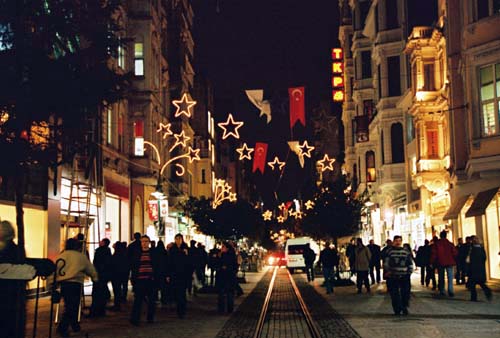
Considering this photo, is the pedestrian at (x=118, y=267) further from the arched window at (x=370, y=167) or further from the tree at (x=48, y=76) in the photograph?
the arched window at (x=370, y=167)

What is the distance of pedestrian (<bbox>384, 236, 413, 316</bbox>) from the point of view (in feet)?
61.4

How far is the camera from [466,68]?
29859mm

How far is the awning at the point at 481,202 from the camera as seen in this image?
95.7 feet

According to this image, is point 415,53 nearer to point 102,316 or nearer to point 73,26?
point 102,316

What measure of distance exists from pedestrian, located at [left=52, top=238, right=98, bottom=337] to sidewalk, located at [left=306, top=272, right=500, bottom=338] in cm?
550

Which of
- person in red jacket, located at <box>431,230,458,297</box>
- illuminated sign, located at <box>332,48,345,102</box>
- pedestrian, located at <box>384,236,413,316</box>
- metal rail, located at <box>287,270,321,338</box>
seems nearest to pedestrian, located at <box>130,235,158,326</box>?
metal rail, located at <box>287,270,321,338</box>

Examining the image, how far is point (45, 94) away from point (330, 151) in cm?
11772

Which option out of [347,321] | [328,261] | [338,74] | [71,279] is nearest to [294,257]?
[328,261]

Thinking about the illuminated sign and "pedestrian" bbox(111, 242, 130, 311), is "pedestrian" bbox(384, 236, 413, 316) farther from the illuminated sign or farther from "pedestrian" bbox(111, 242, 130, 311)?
the illuminated sign

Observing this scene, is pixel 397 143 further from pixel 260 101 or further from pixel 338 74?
pixel 338 74

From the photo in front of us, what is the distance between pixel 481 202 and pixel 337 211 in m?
9.25

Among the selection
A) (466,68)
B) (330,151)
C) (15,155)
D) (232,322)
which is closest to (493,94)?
(466,68)

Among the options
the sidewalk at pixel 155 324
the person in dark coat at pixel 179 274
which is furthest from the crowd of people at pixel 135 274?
Answer: the sidewalk at pixel 155 324

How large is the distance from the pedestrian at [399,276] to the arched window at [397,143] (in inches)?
1297
